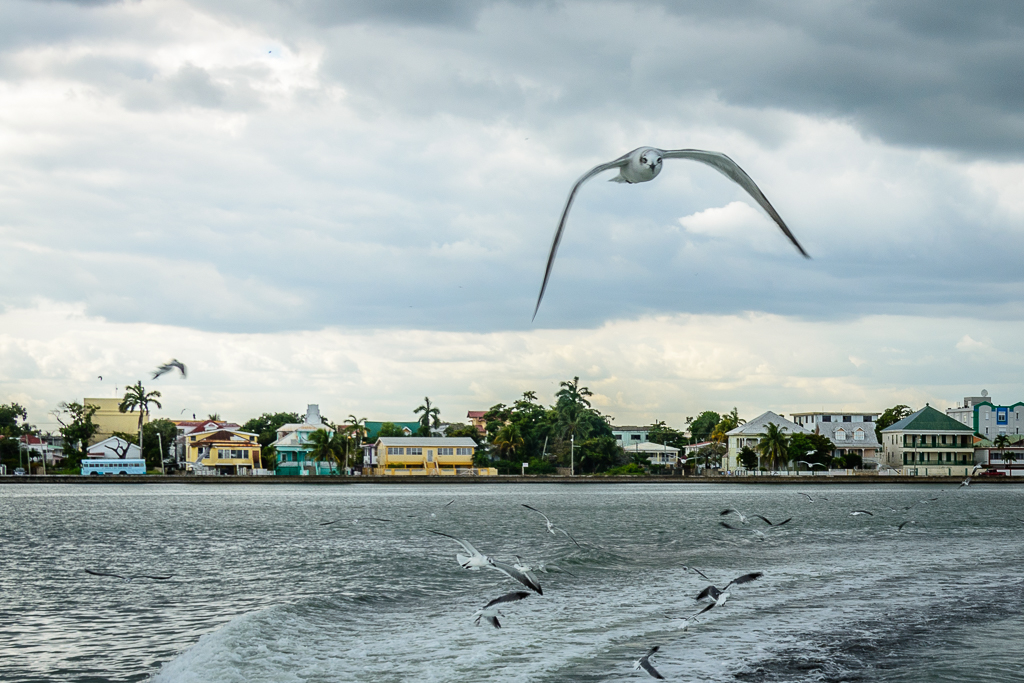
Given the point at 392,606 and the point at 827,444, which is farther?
the point at 827,444

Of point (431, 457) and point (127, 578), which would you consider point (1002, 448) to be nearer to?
point (431, 457)

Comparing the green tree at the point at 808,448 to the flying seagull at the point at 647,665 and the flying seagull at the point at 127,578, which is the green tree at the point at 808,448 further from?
the flying seagull at the point at 647,665

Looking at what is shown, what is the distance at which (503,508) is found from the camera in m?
61.7

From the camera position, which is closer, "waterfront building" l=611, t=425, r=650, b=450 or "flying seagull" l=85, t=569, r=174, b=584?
"flying seagull" l=85, t=569, r=174, b=584

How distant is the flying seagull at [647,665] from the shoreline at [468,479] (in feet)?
308

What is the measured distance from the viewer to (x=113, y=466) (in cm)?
11456

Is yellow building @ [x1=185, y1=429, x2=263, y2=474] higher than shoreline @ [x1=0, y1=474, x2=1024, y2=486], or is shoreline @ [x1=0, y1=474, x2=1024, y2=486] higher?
yellow building @ [x1=185, y1=429, x2=263, y2=474]

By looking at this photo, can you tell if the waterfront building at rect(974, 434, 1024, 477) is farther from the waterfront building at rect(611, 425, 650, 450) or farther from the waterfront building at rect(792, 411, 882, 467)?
the waterfront building at rect(611, 425, 650, 450)

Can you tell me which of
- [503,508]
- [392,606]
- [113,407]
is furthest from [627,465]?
[392,606]

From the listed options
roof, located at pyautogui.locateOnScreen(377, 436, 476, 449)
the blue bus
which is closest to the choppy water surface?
roof, located at pyautogui.locateOnScreen(377, 436, 476, 449)

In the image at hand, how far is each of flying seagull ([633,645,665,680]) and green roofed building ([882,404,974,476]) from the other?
107384 millimetres

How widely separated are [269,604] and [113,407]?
132 m

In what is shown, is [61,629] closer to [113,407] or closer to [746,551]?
[746,551]

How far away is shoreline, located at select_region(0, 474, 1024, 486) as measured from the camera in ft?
357
